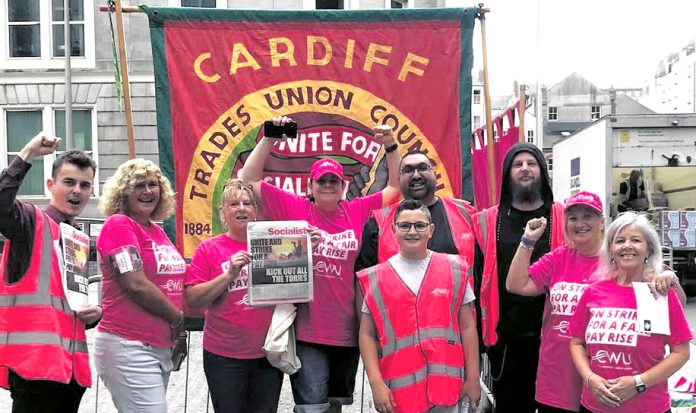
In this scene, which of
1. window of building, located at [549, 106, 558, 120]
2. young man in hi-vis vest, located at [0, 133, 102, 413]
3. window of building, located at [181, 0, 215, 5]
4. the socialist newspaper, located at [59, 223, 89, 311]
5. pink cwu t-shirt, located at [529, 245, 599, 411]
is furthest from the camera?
window of building, located at [549, 106, 558, 120]

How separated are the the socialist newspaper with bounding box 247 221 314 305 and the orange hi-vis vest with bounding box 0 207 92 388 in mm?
1025

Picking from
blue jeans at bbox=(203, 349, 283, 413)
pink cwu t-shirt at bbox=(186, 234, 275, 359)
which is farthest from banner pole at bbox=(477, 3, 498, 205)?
blue jeans at bbox=(203, 349, 283, 413)

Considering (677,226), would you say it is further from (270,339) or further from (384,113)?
(270,339)

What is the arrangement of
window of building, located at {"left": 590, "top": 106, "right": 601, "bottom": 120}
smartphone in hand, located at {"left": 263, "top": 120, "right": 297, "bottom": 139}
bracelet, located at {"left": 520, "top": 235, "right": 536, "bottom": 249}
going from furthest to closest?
window of building, located at {"left": 590, "top": 106, "right": 601, "bottom": 120} → smartphone in hand, located at {"left": 263, "top": 120, "right": 297, "bottom": 139} → bracelet, located at {"left": 520, "top": 235, "right": 536, "bottom": 249}

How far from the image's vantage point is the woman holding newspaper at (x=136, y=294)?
3.77 metres

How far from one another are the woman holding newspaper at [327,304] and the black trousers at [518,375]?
2.91 ft

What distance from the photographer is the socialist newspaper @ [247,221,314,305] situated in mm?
4059

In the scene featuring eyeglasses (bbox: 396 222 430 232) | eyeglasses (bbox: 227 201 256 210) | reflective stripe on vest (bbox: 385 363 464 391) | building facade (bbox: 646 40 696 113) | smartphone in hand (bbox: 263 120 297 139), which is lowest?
reflective stripe on vest (bbox: 385 363 464 391)

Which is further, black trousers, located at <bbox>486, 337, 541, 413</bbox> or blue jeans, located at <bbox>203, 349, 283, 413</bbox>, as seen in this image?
black trousers, located at <bbox>486, 337, 541, 413</bbox>

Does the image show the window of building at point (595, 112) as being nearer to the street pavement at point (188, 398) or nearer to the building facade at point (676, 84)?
the building facade at point (676, 84)

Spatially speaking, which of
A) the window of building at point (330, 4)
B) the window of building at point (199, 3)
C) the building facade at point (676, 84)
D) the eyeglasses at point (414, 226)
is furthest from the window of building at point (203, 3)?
the building facade at point (676, 84)

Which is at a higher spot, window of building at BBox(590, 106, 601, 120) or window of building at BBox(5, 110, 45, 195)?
window of building at BBox(590, 106, 601, 120)

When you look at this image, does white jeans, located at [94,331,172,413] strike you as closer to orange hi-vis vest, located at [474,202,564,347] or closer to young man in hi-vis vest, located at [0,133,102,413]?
young man in hi-vis vest, located at [0,133,102,413]

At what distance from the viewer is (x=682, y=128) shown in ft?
50.5
